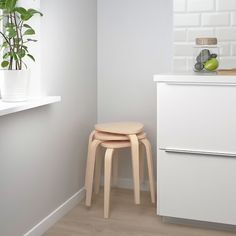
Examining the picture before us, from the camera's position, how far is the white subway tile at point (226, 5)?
247 centimetres

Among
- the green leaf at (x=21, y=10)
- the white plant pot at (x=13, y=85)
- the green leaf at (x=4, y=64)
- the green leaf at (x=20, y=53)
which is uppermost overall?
the green leaf at (x=21, y=10)

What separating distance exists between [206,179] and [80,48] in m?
1.16

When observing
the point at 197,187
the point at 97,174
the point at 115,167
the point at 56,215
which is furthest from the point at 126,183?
the point at 197,187

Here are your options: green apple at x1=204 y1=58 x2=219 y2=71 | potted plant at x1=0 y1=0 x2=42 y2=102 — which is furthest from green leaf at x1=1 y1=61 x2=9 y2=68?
green apple at x1=204 y1=58 x2=219 y2=71

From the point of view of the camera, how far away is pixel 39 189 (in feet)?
7.14

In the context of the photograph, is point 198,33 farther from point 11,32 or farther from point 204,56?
point 11,32

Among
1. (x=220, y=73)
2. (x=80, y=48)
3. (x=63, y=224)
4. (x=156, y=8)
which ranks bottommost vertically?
(x=63, y=224)

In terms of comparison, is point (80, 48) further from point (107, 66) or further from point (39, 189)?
point (39, 189)

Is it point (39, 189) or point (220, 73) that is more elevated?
point (220, 73)

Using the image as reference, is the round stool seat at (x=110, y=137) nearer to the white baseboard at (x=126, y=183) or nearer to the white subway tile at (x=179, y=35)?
the white baseboard at (x=126, y=183)

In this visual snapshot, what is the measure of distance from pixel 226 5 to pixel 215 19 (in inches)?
4.1

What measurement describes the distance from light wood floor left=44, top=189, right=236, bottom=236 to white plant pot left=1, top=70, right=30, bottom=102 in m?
0.78

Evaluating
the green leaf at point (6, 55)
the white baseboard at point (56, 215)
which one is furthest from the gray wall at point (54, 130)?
the green leaf at point (6, 55)

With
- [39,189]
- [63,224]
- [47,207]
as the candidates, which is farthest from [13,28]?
[63,224]
